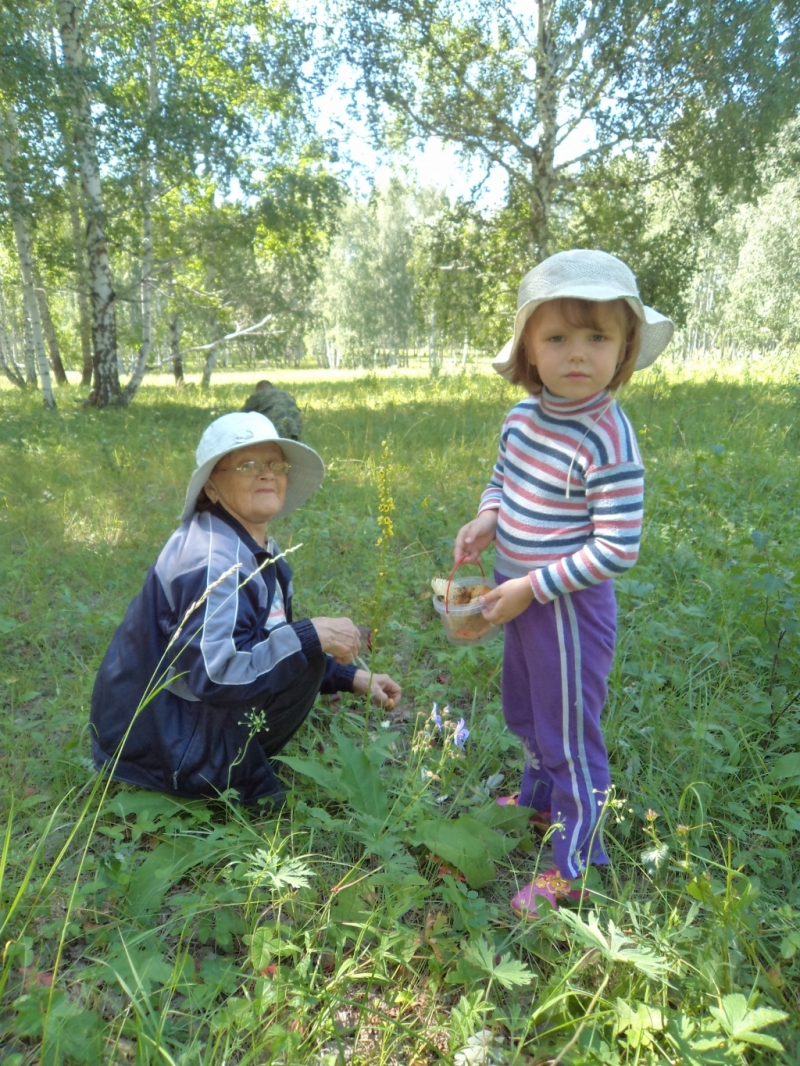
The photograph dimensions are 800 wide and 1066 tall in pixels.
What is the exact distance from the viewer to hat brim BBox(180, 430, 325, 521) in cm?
200

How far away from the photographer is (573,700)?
5.68 ft

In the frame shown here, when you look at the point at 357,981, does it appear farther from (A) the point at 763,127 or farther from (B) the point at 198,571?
(A) the point at 763,127

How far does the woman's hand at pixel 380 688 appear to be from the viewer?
2.47 metres

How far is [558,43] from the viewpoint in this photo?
34.2 ft

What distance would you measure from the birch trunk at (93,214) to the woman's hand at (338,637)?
34.4 ft

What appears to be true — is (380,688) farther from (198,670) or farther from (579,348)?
(579,348)

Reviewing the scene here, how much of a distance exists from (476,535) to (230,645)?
30.5 inches

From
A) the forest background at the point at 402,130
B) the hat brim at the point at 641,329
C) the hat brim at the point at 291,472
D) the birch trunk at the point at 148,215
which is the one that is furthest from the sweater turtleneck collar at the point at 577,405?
the birch trunk at the point at 148,215

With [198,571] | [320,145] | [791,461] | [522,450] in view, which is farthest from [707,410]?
[320,145]

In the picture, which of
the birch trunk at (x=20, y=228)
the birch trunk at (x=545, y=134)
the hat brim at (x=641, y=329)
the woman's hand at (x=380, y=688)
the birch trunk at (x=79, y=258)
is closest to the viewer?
the hat brim at (x=641, y=329)

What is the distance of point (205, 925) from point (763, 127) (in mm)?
12731

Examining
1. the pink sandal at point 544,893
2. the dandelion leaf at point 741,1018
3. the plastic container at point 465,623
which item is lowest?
the pink sandal at point 544,893

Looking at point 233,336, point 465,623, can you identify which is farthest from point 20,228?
point 465,623

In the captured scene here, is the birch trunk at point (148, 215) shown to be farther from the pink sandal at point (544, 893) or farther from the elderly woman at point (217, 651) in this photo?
the pink sandal at point (544, 893)
